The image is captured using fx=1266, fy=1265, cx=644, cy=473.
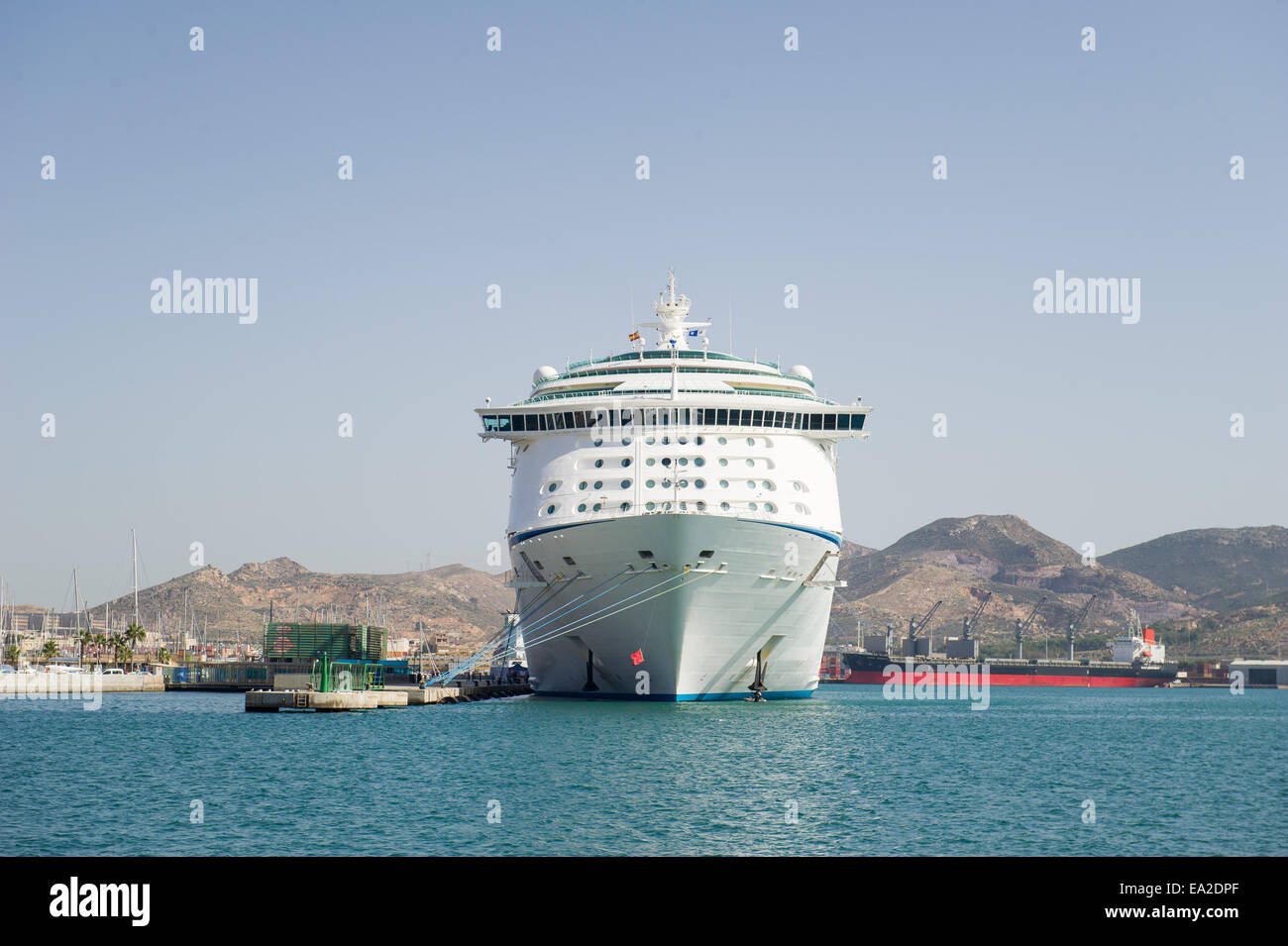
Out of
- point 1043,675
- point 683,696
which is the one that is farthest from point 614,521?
point 1043,675

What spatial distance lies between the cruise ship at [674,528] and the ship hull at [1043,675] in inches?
5039

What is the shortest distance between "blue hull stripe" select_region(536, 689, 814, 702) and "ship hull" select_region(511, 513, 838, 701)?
8 centimetres

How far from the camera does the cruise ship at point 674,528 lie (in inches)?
1893

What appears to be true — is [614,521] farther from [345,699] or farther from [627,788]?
[345,699]

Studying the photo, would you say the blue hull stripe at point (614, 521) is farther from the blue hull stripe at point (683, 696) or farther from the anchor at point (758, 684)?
the blue hull stripe at point (683, 696)

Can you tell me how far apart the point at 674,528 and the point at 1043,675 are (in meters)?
154

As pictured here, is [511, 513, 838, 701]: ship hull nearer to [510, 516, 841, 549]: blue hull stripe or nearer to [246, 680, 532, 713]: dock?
[510, 516, 841, 549]: blue hull stripe

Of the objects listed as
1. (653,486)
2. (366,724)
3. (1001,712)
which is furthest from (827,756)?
(1001,712)

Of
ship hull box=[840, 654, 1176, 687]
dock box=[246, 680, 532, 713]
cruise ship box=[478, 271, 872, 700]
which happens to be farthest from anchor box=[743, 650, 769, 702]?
ship hull box=[840, 654, 1176, 687]

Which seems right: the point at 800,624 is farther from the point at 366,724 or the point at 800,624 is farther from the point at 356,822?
the point at 356,822

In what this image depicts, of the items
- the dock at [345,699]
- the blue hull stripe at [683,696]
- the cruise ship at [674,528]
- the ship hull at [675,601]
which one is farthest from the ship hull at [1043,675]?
the ship hull at [675,601]
